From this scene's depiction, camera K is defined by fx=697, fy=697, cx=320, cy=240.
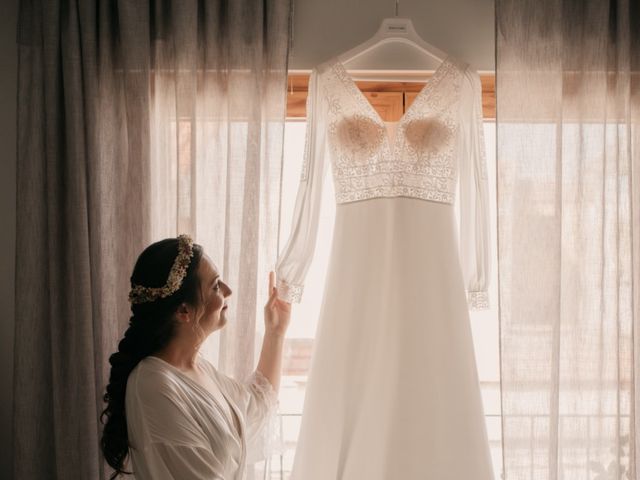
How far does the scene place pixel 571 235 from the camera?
2459 mm

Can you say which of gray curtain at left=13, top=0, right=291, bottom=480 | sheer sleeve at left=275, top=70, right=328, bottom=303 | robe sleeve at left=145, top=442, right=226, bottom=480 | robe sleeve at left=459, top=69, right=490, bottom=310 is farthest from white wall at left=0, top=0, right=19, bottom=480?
robe sleeve at left=459, top=69, right=490, bottom=310

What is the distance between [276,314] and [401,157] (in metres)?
0.66

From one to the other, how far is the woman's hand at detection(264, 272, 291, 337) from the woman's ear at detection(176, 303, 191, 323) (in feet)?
1.69

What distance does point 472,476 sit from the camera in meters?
2.08

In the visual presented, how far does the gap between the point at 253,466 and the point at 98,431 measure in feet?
1.82

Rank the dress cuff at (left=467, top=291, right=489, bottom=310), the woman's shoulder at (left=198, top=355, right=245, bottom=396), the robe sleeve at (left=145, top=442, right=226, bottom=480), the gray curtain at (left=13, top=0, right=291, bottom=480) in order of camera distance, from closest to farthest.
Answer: the robe sleeve at (left=145, top=442, right=226, bottom=480) → the woman's shoulder at (left=198, top=355, right=245, bottom=396) → the dress cuff at (left=467, top=291, right=489, bottom=310) → the gray curtain at (left=13, top=0, right=291, bottom=480)

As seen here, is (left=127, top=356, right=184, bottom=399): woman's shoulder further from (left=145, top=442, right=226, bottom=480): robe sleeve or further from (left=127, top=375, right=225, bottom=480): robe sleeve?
(left=145, top=442, right=226, bottom=480): robe sleeve

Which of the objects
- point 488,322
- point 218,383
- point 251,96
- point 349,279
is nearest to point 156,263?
point 218,383

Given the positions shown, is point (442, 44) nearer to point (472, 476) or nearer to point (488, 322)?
point (488, 322)

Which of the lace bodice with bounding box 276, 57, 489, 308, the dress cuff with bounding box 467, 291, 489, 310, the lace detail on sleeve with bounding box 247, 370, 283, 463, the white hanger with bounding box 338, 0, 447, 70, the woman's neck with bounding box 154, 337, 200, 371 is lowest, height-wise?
the lace detail on sleeve with bounding box 247, 370, 283, 463

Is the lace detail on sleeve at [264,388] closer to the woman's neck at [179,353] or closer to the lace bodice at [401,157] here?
the lace bodice at [401,157]

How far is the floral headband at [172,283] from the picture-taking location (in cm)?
175

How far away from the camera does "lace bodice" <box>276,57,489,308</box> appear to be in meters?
2.22

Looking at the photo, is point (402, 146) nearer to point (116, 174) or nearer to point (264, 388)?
point (264, 388)
